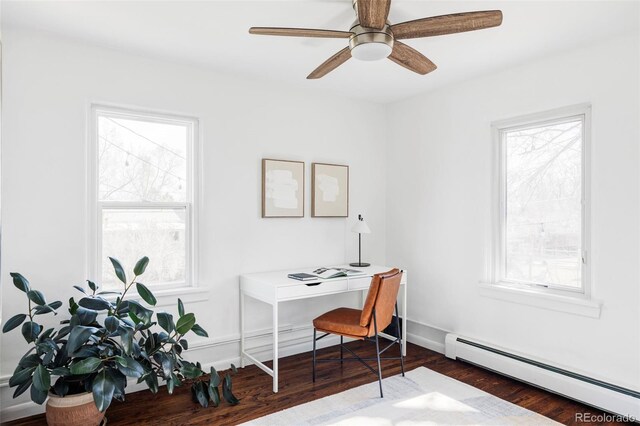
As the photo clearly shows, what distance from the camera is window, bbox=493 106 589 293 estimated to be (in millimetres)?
2990

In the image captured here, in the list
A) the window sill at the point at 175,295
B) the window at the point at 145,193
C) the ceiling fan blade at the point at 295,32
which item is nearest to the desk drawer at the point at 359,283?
the window sill at the point at 175,295

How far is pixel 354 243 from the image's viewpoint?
4289mm

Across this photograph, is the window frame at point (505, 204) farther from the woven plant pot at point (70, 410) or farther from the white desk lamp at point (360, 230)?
the woven plant pot at point (70, 410)

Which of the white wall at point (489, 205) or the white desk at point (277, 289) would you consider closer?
the white wall at point (489, 205)

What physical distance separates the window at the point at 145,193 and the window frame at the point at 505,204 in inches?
99.8

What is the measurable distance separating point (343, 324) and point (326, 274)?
0.54 metres

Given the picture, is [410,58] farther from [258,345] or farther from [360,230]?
[258,345]

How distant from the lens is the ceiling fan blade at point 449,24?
1930 millimetres

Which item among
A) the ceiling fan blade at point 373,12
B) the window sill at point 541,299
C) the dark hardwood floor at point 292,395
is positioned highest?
the ceiling fan blade at point 373,12

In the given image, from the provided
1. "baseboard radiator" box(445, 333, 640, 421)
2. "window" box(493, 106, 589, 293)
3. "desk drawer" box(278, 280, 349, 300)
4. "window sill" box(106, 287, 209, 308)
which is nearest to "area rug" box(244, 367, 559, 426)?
"baseboard radiator" box(445, 333, 640, 421)

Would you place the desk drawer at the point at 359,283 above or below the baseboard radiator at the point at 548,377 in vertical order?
above

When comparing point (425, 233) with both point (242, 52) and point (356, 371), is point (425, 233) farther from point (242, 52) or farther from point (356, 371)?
point (242, 52)

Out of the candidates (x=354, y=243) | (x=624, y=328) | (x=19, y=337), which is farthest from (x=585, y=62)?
(x=19, y=337)

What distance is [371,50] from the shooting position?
222cm
